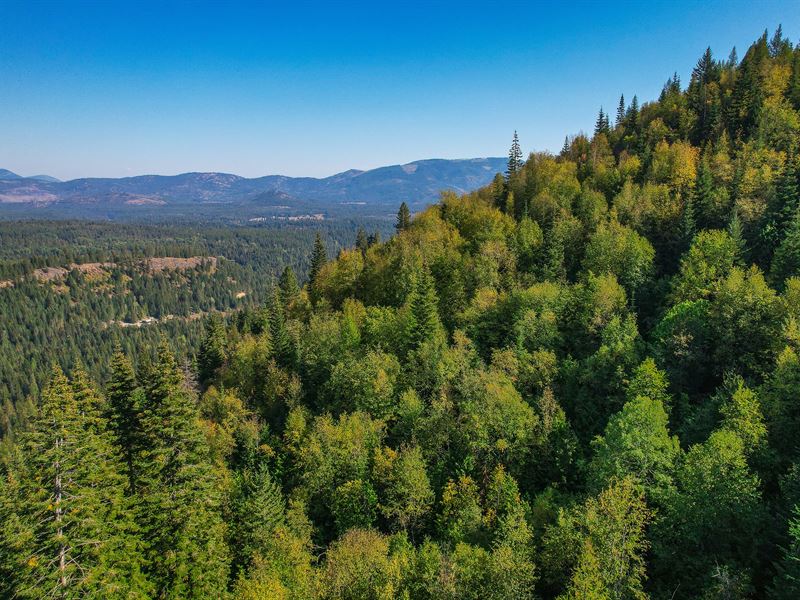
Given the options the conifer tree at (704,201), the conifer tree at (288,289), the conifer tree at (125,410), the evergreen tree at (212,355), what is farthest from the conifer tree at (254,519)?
the conifer tree at (704,201)

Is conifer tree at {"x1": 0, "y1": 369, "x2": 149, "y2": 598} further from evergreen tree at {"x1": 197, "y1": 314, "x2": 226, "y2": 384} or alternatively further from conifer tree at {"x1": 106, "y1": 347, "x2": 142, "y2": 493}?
evergreen tree at {"x1": 197, "y1": 314, "x2": 226, "y2": 384}

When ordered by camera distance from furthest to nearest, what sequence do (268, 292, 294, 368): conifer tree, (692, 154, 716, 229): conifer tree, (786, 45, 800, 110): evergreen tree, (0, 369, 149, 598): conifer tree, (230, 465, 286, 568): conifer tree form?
1. (786, 45, 800, 110): evergreen tree
2. (692, 154, 716, 229): conifer tree
3. (268, 292, 294, 368): conifer tree
4. (230, 465, 286, 568): conifer tree
5. (0, 369, 149, 598): conifer tree

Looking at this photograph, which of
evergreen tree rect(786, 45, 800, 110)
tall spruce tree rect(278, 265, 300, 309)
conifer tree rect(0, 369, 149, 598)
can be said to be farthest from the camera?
tall spruce tree rect(278, 265, 300, 309)

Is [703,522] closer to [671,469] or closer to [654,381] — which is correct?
[671,469]

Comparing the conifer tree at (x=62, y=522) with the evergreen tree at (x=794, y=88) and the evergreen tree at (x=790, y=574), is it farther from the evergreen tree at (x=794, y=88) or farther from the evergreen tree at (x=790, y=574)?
the evergreen tree at (x=794, y=88)

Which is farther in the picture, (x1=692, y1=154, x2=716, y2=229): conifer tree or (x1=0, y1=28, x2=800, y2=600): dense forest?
(x1=692, y1=154, x2=716, y2=229): conifer tree

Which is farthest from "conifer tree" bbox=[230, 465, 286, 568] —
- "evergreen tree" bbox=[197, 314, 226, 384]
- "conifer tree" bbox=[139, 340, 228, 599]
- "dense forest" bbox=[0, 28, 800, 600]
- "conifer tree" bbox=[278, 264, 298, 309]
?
"conifer tree" bbox=[278, 264, 298, 309]
